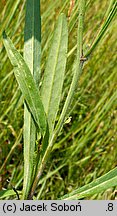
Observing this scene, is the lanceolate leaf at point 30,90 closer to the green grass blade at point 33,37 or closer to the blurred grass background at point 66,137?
the green grass blade at point 33,37

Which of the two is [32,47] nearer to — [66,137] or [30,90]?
[30,90]

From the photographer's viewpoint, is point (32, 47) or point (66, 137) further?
point (66, 137)

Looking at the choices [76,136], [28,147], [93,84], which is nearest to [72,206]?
[28,147]

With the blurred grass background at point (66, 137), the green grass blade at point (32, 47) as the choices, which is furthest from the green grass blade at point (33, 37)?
the blurred grass background at point (66, 137)

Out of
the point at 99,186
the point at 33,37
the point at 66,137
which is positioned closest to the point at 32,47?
the point at 33,37

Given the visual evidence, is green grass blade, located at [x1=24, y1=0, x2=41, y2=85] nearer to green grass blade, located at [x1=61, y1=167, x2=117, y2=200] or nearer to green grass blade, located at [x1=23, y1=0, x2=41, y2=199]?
green grass blade, located at [x1=23, y1=0, x2=41, y2=199]

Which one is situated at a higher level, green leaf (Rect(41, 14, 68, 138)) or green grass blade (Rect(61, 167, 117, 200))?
green leaf (Rect(41, 14, 68, 138))

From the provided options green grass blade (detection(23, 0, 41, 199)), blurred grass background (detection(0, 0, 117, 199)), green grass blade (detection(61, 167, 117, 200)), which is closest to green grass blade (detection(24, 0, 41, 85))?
green grass blade (detection(23, 0, 41, 199))

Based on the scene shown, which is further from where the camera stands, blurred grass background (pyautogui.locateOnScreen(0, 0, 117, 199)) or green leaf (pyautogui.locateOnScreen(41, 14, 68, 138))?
blurred grass background (pyautogui.locateOnScreen(0, 0, 117, 199))

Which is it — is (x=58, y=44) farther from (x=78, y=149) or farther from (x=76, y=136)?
(x=76, y=136)
